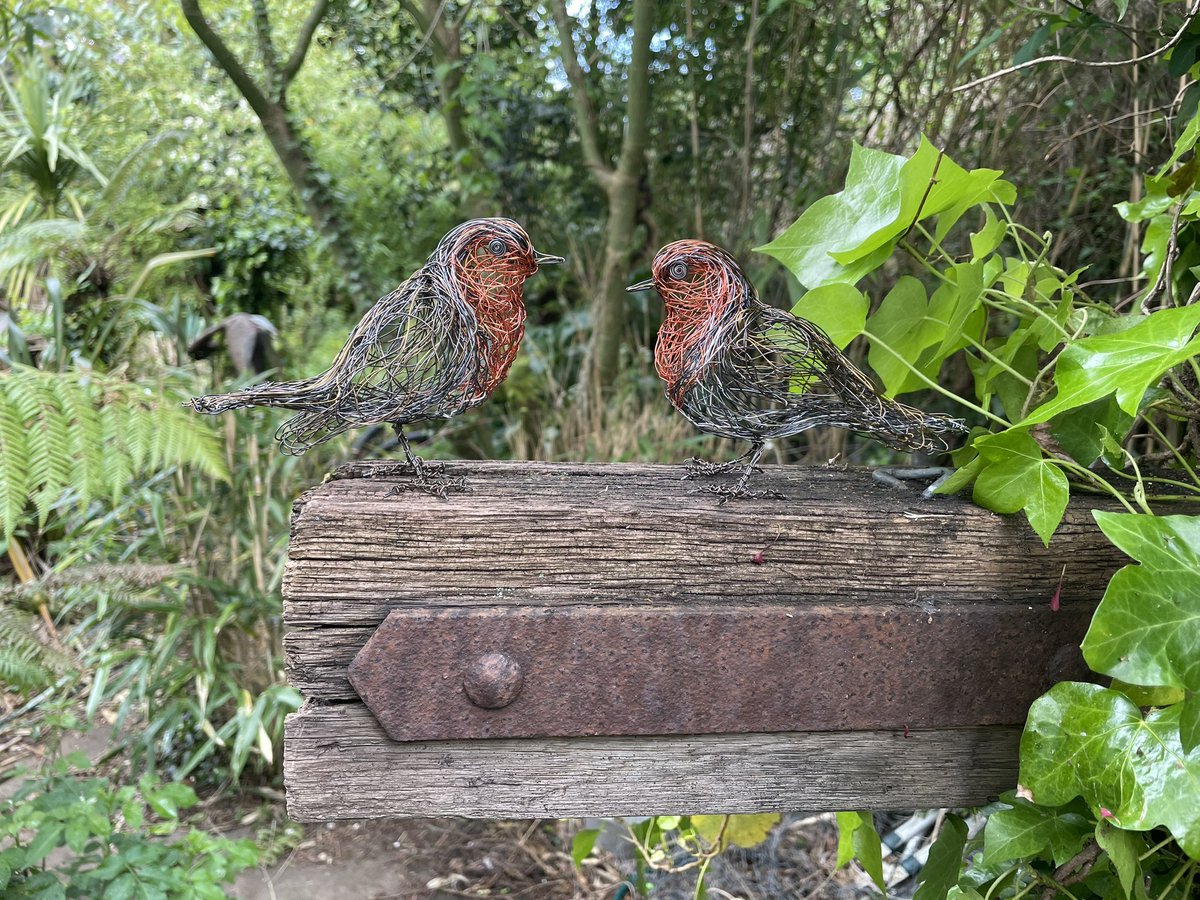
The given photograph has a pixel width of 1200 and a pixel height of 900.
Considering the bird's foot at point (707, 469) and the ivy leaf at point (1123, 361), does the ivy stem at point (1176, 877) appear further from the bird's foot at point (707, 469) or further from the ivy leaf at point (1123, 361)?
the bird's foot at point (707, 469)

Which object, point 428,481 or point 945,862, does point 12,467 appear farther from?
point 945,862

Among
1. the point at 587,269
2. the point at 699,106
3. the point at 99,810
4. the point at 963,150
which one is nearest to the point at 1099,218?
the point at 963,150

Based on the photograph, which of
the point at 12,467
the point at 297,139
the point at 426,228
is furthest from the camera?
the point at 426,228

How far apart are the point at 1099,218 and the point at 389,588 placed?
2.16 metres

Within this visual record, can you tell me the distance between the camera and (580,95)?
2301 millimetres

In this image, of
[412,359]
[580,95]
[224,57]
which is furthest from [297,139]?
[412,359]

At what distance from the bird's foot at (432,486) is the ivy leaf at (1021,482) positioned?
418 mm

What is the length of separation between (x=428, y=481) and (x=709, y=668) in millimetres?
277

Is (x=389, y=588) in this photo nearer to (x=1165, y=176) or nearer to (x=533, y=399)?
(x=1165, y=176)

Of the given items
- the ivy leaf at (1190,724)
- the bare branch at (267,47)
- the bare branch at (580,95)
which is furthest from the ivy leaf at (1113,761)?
the bare branch at (267,47)

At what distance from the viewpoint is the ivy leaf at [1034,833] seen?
620 mm

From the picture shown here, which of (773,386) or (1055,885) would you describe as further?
(773,386)

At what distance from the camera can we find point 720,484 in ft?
2.52

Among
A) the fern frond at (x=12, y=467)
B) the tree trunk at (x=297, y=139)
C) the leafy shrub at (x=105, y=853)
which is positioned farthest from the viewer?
the tree trunk at (x=297, y=139)
